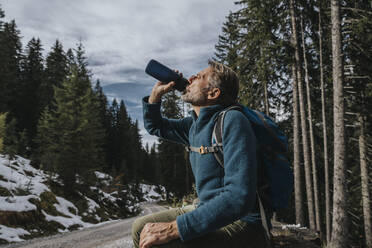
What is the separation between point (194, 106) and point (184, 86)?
234mm

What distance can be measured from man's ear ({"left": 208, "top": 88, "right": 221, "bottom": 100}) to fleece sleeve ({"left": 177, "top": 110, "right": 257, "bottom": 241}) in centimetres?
48

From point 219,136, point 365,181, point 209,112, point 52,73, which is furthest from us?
point 52,73

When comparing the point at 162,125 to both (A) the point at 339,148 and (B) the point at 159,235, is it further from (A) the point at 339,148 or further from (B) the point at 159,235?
(A) the point at 339,148

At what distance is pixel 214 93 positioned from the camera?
6.18 ft

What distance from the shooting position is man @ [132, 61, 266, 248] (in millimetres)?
1337

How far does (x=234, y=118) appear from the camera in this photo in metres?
1.48

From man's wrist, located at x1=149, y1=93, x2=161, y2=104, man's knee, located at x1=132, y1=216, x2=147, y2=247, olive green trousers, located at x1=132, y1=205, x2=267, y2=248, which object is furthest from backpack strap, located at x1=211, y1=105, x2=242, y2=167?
man's wrist, located at x1=149, y1=93, x2=161, y2=104

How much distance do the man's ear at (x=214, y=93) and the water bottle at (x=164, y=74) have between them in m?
0.31

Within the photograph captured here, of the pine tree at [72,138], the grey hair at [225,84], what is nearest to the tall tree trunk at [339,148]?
the grey hair at [225,84]

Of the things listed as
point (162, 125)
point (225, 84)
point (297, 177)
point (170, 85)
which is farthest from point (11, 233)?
point (297, 177)

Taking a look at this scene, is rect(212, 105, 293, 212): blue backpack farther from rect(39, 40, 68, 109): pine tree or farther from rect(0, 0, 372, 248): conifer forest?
rect(39, 40, 68, 109): pine tree

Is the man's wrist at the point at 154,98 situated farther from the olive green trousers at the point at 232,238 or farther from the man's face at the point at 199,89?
the olive green trousers at the point at 232,238

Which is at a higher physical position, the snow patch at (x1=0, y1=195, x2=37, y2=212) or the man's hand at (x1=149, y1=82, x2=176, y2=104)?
the man's hand at (x1=149, y1=82, x2=176, y2=104)

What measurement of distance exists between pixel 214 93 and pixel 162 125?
0.73 meters
